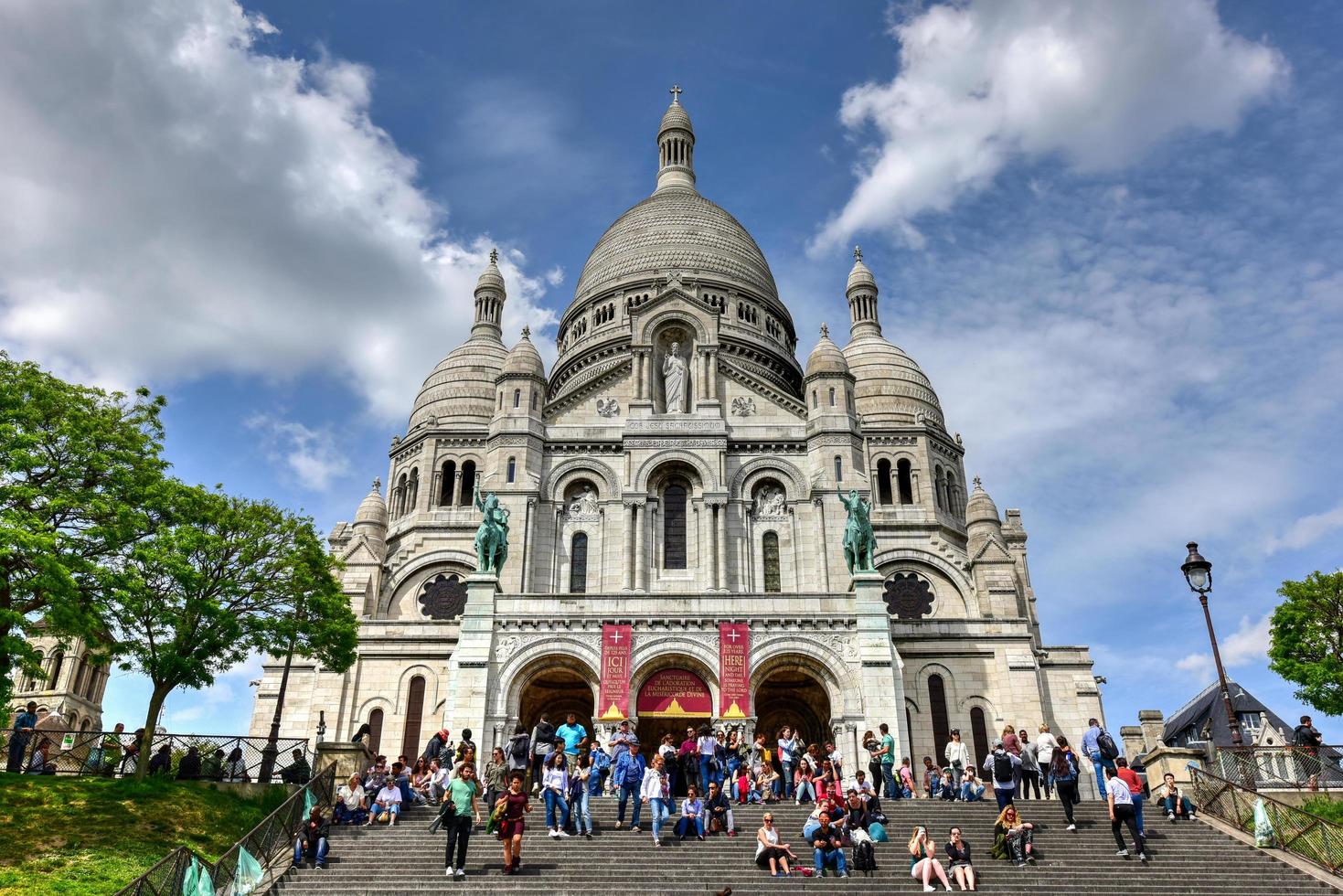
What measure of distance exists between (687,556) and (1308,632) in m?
19.4

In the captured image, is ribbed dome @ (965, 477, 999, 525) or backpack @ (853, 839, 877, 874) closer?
backpack @ (853, 839, 877, 874)

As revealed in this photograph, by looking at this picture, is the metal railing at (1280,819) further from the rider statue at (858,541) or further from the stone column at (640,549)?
the stone column at (640,549)

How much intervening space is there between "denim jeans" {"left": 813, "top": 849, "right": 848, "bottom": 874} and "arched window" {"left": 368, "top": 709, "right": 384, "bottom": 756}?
73.7ft

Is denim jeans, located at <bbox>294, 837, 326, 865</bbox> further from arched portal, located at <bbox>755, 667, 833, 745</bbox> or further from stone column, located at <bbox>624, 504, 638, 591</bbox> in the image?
stone column, located at <bbox>624, 504, 638, 591</bbox>

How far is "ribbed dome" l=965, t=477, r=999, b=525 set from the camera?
45.7 metres

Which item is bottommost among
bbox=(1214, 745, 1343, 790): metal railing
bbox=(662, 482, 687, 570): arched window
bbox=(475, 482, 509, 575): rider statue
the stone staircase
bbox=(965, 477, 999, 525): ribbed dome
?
the stone staircase

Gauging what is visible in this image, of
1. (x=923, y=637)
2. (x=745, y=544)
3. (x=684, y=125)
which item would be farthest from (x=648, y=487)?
(x=684, y=125)

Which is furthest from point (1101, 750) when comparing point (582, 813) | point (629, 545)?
point (629, 545)

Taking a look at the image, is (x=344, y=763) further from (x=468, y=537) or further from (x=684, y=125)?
(x=684, y=125)

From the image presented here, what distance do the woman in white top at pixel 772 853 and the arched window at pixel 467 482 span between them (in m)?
31.1

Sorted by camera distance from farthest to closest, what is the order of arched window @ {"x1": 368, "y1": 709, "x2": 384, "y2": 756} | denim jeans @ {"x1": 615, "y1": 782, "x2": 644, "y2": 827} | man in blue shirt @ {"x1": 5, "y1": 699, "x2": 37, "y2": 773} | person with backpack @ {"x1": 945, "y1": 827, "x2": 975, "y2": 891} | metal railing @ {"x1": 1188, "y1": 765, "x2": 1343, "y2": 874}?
arched window @ {"x1": 368, "y1": 709, "x2": 384, "y2": 756} → man in blue shirt @ {"x1": 5, "y1": 699, "x2": 37, "y2": 773} → denim jeans @ {"x1": 615, "y1": 782, "x2": 644, "y2": 827} → metal railing @ {"x1": 1188, "y1": 765, "x2": 1343, "y2": 874} → person with backpack @ {"x1": 945, "y1": 827, "x2": 975, "y2": 891}

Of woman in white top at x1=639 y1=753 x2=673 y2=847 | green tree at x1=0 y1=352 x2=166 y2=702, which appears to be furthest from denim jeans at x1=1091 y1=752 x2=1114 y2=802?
green tree at x1=0 y1=352 x2=166 y2=702

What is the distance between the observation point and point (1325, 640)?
1270 inches

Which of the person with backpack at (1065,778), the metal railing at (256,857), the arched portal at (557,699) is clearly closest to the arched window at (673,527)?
the arched portal at (557,699)
